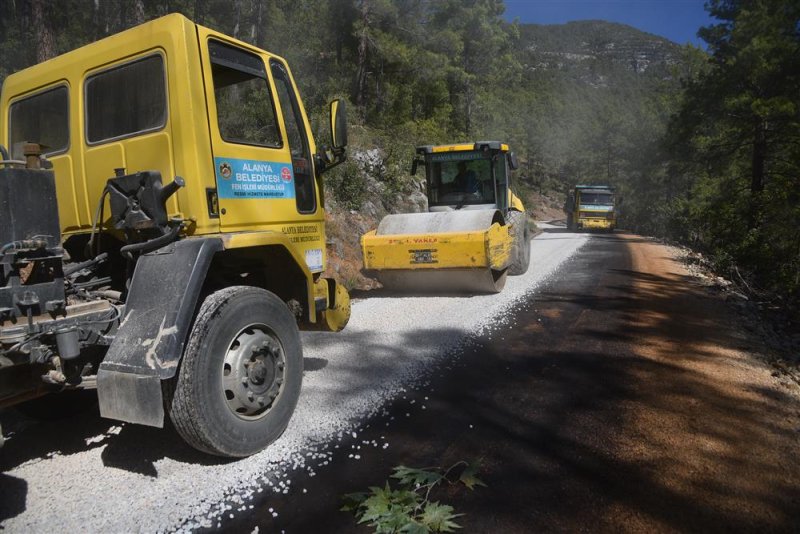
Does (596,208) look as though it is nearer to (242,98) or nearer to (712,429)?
(712,429)

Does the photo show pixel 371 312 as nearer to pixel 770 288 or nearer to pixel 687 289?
pixel 687 289

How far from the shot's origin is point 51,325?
2.58 meters

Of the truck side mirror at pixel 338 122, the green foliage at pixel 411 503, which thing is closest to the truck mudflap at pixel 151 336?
the green foliage at pixel 411 503

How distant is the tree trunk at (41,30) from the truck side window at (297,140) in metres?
7.68

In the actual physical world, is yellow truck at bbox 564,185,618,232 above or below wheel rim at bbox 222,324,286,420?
A: above

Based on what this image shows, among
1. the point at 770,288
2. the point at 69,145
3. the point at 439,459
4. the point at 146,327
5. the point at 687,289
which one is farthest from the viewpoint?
the point at 770,288

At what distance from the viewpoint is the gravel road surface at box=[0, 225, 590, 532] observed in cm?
272

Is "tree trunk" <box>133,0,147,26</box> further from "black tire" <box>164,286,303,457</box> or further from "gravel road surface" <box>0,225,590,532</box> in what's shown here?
"black tire" <box>164,286,303,457</box>

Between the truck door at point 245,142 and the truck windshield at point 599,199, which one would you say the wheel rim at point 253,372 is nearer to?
the truck door at point 245,142

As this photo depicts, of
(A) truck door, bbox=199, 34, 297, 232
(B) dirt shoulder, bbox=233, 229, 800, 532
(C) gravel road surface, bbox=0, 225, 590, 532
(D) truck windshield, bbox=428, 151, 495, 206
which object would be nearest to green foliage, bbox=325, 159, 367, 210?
(D) truck windshield, bbox=428, 151, 495, 206

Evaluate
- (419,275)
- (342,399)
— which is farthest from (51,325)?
(419,275)

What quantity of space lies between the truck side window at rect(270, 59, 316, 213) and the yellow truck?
24.7 m

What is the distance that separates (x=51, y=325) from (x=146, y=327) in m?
0.44

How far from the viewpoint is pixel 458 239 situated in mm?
7656
